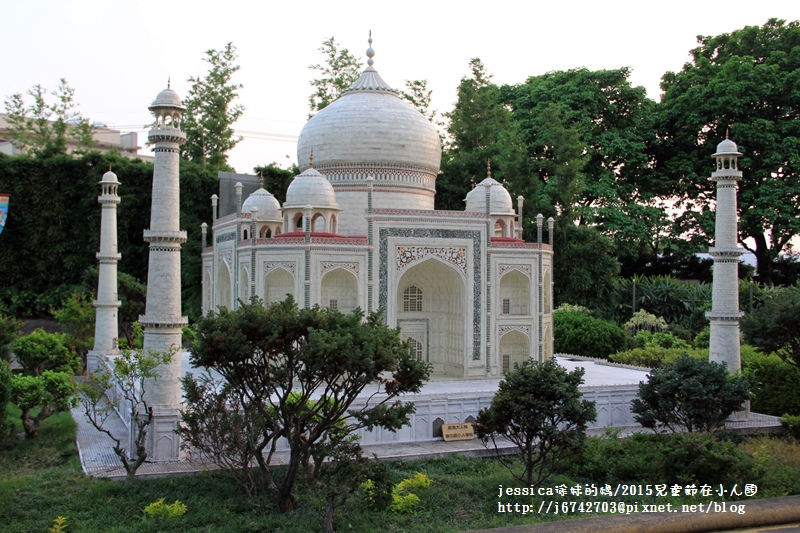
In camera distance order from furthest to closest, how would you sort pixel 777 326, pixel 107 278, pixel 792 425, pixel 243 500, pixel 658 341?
pixel 658 341, pixel 107 278, pixel 777 326, pixel 792 425, pixel 243 500

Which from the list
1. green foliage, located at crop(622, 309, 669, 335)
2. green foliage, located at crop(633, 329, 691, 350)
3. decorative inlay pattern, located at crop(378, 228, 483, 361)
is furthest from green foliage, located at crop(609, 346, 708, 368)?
decorative inlay pattern, located at crop(378, 228, 483, 361)

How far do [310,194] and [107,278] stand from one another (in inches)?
228

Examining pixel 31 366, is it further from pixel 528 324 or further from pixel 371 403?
pixel 528 324

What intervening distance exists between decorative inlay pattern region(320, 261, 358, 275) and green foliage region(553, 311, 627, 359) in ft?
33.2

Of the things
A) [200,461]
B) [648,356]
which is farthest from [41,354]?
[648,356]

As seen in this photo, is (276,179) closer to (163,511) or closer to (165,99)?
(165,99)

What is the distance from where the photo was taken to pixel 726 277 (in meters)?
17.2

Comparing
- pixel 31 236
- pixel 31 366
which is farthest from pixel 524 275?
pixel 31 236

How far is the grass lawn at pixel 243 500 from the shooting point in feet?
33.6

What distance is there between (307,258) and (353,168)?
4.49m

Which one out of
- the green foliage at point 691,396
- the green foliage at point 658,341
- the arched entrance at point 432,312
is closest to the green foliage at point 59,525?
the green foliage at point 691,396

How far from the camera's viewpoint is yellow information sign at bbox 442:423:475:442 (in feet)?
50.4

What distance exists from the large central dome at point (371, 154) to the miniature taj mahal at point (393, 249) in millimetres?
29

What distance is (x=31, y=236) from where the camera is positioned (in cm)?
3070
